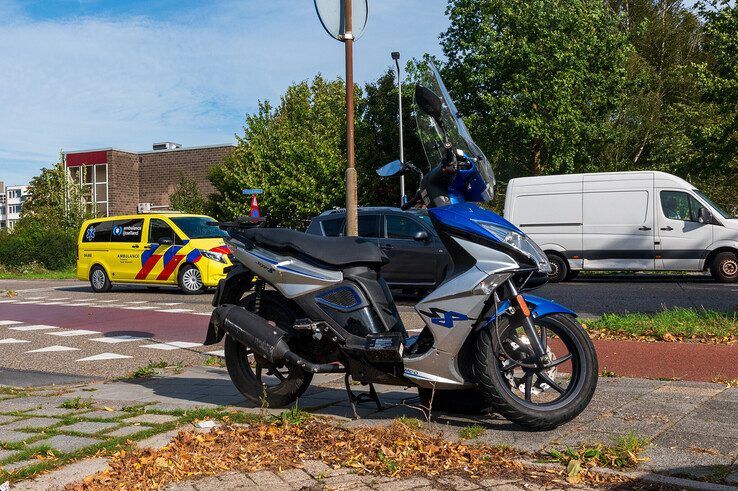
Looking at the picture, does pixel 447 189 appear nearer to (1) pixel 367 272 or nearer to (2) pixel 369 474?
(1) pixel 367 272

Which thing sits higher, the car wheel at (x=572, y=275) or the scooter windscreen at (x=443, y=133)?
the scooter windscreen at (x=443, y=133)

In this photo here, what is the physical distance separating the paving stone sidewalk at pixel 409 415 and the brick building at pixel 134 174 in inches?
1711

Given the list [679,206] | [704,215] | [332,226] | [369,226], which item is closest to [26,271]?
[332,226]

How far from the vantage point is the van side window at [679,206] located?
16.6 m

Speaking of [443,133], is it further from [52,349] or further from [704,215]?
[704,215]

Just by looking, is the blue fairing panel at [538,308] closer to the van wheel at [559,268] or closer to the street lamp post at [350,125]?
the street lamp post at [350,125]

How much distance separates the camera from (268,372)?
5137mm

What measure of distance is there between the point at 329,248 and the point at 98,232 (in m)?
15.4

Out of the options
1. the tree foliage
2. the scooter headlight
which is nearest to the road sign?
the scooter headlight

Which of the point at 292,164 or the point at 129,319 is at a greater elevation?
the point at 292,164

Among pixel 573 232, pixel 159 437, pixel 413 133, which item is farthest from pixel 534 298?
pixel 413 133

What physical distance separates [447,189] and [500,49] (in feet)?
88.3

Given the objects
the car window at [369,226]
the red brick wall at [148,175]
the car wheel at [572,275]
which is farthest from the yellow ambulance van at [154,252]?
the red brick wall at [148,175]

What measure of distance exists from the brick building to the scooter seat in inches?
1741
